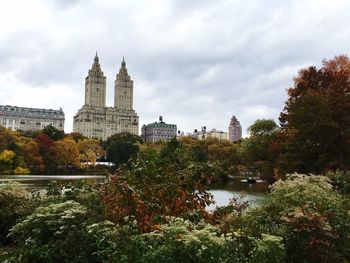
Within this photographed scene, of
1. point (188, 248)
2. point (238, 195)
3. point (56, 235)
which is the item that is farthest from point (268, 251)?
point (238, 195)

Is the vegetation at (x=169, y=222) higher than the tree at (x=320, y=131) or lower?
lower

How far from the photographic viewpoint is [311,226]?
6035 mm

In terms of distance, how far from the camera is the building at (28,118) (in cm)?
16988

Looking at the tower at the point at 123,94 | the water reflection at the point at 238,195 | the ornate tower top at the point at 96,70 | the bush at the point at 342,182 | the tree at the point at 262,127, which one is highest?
the ornate tower top at the point at 96,70

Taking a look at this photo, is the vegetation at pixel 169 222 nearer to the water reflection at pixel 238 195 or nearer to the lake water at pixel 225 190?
the water reflection at pixel 238 195

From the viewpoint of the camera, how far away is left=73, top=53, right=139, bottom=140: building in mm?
174625

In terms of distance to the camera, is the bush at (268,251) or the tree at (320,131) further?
the tree at (320,131)

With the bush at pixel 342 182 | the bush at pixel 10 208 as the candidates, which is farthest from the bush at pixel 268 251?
the bush at pixel 342 182

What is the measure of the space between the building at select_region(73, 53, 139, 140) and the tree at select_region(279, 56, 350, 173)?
149705 mm

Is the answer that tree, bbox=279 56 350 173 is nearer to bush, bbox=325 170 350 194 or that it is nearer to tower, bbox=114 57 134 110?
bush, bbox=325 170 350 194

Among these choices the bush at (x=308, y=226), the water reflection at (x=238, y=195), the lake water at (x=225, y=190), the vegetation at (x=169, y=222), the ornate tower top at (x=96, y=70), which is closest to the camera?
the vegetation at (x=169, y=222)

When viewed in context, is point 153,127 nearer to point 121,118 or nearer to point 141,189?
point 121,118

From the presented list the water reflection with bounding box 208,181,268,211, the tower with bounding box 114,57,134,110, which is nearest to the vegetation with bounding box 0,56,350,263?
the water reflection with bounding box 208,181,268,211

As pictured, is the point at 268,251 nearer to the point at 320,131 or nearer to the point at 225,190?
the point at 320,131
